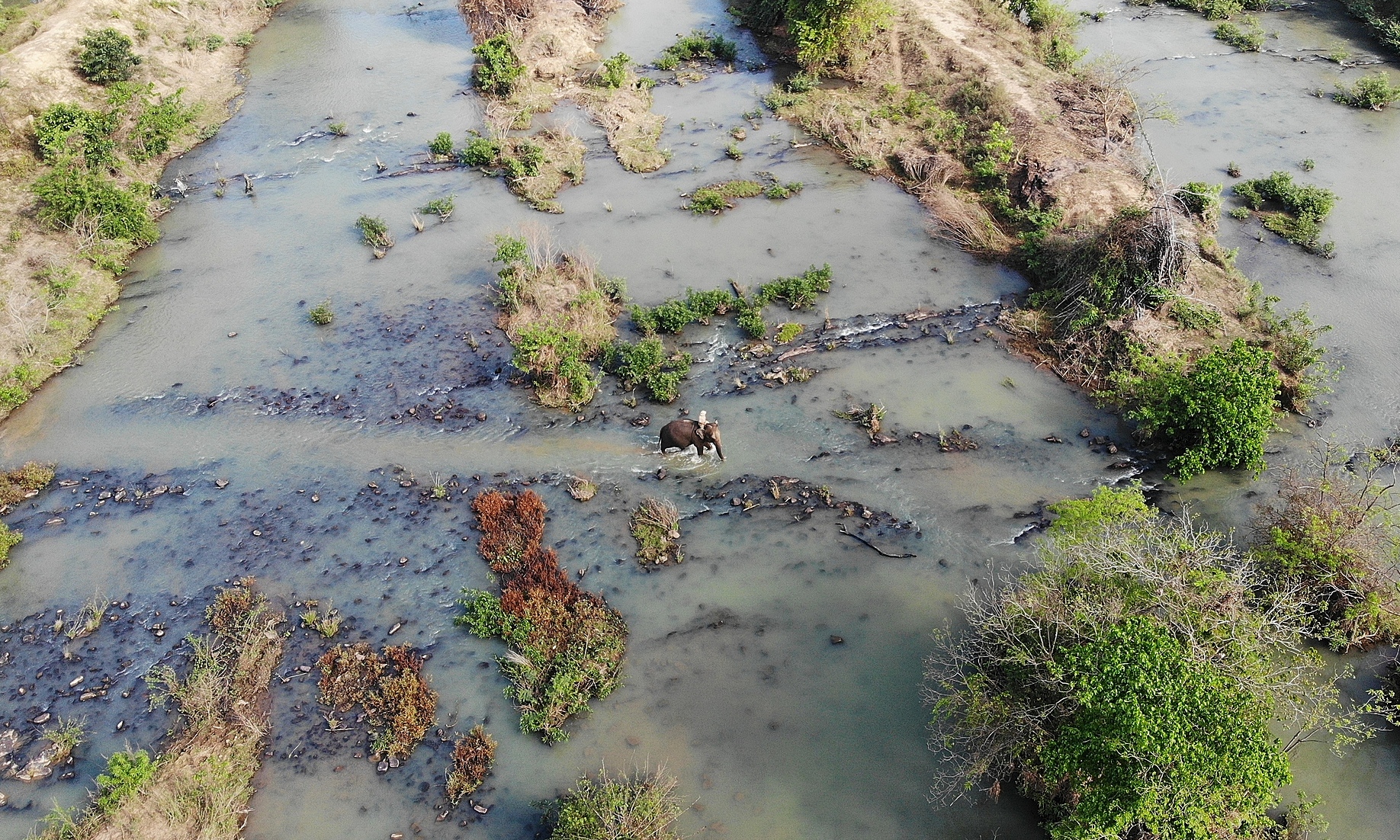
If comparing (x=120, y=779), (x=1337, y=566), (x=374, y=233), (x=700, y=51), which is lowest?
(x=120, y=779)

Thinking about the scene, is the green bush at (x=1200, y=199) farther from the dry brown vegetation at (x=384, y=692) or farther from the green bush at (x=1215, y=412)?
the dry brown vegetation at (x=384, y=692)

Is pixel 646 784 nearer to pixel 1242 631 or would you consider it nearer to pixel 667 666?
pixel 667 666

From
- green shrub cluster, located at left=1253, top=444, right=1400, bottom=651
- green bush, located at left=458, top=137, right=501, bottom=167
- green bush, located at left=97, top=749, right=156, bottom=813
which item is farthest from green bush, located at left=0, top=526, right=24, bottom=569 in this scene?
green shrub cluster, located at left=1253, top=444, right=1400, bottom=651

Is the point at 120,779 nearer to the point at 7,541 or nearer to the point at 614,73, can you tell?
the point at 7,541

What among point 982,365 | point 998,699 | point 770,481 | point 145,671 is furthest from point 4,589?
point 982,365

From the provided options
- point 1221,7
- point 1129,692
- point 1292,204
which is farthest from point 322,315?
point 1221,7

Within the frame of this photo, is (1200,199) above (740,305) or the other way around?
above
